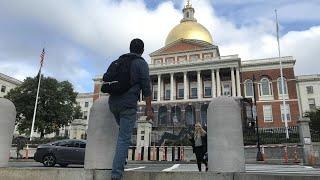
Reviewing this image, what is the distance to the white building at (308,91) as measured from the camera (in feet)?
237

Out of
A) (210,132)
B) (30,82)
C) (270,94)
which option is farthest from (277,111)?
(210,132)

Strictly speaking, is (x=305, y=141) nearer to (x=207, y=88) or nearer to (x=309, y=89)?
(x=207, y=88)

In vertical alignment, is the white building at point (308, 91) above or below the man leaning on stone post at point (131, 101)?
above

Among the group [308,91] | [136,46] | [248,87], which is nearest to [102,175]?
[136,46]

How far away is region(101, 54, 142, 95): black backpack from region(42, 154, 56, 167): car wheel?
13.1m

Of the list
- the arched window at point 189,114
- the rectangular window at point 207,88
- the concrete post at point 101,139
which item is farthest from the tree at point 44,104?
the concrete post at point 101,139

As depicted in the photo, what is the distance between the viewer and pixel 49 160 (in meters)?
16.8

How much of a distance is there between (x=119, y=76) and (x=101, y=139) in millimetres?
1141

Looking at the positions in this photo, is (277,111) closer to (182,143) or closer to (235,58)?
(235,58)

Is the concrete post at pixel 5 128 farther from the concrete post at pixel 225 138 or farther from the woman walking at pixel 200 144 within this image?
the woman walking at pixel 200 144

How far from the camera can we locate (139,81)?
4.82 metres

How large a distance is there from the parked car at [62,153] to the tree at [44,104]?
35814 millimetres

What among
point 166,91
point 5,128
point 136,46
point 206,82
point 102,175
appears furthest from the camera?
point 166,91

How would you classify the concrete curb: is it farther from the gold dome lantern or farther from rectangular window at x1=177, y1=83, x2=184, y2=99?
the gold dome lantern
